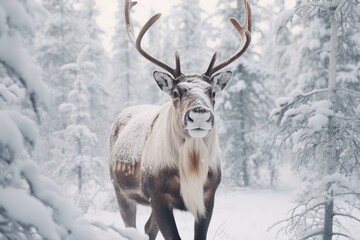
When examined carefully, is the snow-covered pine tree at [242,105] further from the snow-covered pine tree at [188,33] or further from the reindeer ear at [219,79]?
the reindeer ear at [219,79]

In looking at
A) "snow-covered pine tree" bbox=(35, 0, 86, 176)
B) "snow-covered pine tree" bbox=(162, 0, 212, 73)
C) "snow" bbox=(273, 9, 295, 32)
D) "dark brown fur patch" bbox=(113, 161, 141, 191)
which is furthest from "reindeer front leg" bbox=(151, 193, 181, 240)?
"snow-covered pine tree" bbox=(162, 0, 212, 73)

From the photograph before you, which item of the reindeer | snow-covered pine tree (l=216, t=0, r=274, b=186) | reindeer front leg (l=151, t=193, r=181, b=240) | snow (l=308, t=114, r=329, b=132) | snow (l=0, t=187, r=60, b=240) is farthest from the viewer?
snow-covered pine tree (l=216, t=0, r=274, b=186)

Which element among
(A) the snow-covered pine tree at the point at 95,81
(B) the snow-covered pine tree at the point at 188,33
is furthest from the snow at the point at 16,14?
(B) the snow-covered pine tree at the point at 188,33

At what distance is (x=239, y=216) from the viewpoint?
Result: 38.2ft

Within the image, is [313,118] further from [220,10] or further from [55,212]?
[220,10]

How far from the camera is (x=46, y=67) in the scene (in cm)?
1928

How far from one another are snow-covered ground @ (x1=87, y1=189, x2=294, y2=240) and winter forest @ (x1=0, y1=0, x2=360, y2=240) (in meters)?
0.07

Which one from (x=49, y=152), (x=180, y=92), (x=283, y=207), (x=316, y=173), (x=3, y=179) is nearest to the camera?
(x=3, y=179)

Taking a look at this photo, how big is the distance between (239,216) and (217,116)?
27.1 ft

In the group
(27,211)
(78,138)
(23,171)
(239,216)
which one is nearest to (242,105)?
(78,138)

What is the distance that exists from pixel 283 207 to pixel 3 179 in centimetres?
1446

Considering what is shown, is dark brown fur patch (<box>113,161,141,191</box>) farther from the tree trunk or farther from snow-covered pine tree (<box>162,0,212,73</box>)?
snow-covered pine tree (<box>162,0,212,73</box>)

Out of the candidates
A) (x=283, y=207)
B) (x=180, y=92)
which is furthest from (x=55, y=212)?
→ (x=283, y=207)

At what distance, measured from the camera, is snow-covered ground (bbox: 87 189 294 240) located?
28.1 ft
